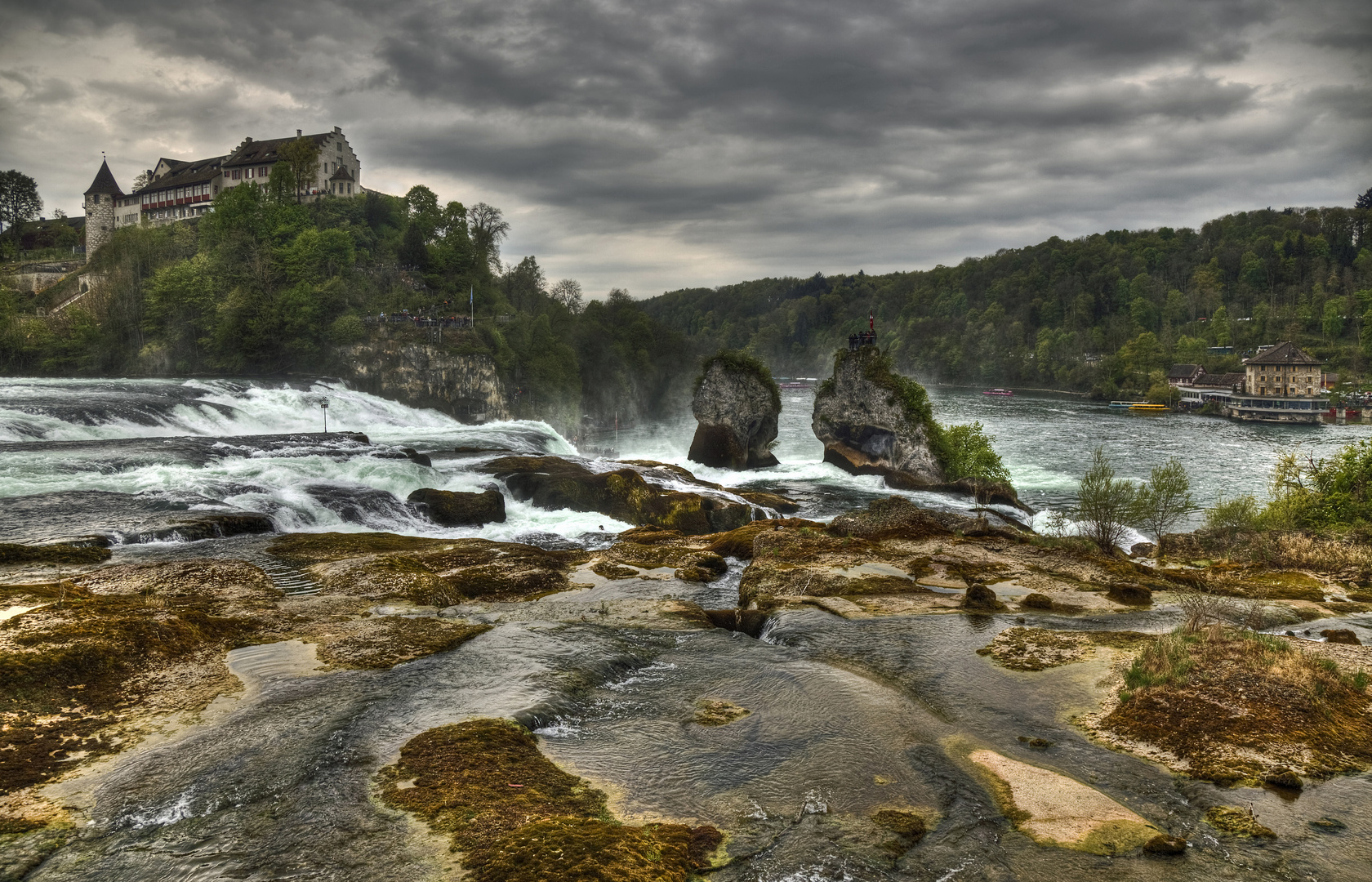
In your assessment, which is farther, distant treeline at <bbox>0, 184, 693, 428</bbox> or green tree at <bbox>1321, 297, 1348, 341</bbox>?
green tree at <bbox>1321, 297, 1348, 341</bbox>

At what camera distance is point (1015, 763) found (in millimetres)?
10594

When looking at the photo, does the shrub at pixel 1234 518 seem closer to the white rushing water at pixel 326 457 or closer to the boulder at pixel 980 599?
the white rushing water at pixel 326 457

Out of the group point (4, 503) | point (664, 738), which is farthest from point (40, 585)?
point (664, 738)

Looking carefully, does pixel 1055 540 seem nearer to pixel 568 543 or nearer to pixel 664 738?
pixel 568 543

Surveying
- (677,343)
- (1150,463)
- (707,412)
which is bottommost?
(1150,463)

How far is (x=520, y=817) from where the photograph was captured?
8664 mm

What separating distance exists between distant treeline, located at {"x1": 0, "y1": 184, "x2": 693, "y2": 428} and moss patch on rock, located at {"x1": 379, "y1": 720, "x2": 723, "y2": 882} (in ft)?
241

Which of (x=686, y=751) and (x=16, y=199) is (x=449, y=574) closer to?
(x=686, y=751)

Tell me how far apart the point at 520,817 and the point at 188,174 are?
137 meters

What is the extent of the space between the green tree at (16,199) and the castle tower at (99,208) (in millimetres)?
15846

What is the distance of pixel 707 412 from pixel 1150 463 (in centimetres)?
4083

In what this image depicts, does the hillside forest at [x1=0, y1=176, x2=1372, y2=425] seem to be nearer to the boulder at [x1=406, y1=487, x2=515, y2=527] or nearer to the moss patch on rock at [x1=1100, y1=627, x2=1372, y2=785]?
the boulder at [x1=406, y1=487, x2=515, y2=527]

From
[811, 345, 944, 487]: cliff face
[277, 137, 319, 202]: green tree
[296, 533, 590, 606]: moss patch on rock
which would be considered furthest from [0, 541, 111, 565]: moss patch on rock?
[277, 137, 319, 202]: green tree

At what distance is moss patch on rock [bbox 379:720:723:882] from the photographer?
7.61 metres
